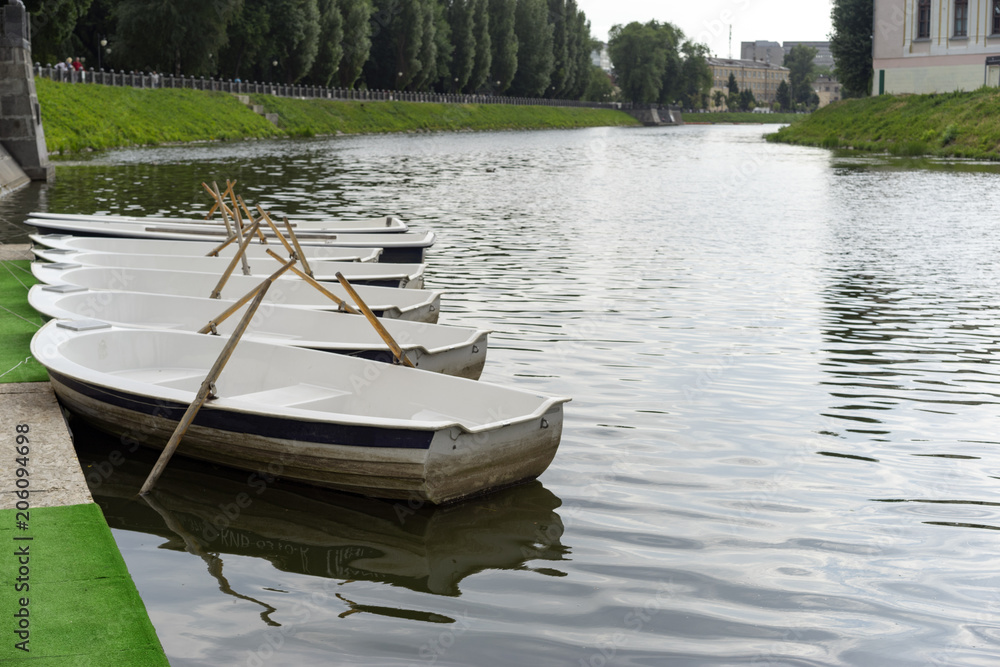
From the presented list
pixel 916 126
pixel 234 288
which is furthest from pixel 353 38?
pixel 234 288

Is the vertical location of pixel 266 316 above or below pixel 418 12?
below

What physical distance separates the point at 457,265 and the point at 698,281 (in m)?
3.66

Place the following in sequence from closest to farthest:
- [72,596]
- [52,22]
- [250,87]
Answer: [72,596] < [52,22] < [250,87]

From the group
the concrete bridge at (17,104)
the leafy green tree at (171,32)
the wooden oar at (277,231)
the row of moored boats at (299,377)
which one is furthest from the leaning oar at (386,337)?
the leafy green tree at (171,32)

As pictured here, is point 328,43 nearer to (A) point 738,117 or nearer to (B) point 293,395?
(B) point 293,395

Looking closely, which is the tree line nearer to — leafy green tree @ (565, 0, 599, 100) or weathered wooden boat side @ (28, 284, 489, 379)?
leafy green tree @ (565, 0, 599, 100)

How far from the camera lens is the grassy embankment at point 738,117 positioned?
15750cm

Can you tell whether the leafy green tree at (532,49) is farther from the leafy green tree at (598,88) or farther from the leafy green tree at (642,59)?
the leafy green tree at (598,88)

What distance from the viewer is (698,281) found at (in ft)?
49.6

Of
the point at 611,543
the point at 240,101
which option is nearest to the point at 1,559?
the point at 611,543

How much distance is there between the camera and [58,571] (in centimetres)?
518

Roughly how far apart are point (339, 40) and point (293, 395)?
68992 mm

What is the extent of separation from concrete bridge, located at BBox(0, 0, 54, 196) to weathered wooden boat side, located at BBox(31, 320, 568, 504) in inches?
865

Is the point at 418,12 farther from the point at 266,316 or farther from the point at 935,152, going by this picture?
the point at 266,316
